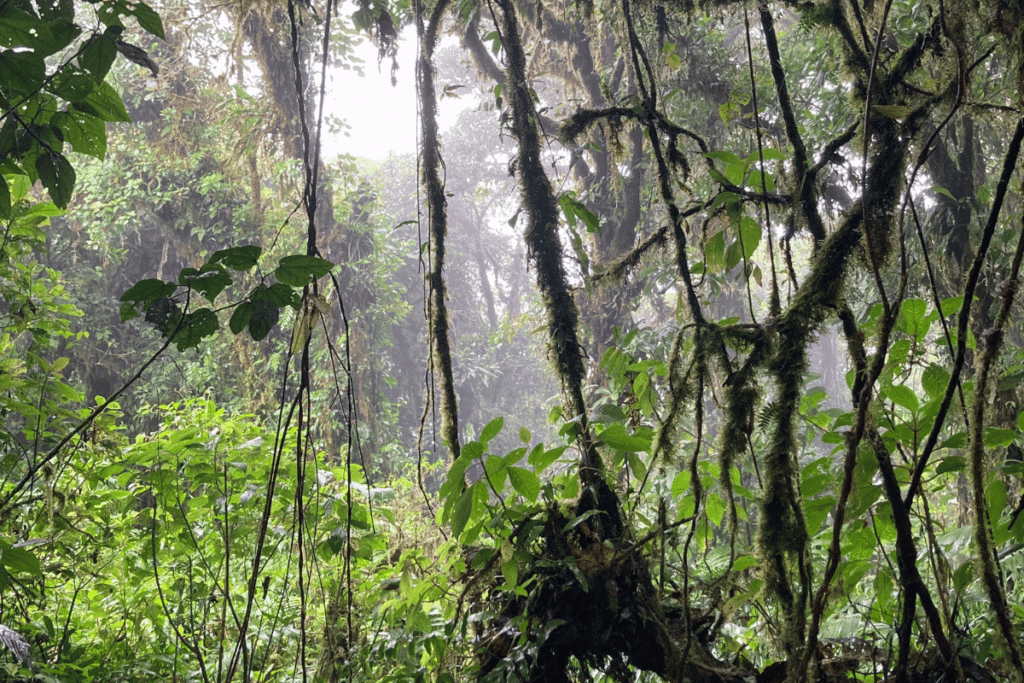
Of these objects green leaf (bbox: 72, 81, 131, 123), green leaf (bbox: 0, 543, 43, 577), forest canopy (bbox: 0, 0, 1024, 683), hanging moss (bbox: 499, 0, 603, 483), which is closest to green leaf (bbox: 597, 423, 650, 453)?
forest canopy (bbox: 0, 0, 1024, 683)

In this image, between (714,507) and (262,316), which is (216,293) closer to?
(262,316)

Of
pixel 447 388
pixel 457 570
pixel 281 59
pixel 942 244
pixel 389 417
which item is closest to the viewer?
pixel 457 570

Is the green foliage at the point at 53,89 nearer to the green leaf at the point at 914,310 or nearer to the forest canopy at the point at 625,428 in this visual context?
the forest canopy at the point at 625,428

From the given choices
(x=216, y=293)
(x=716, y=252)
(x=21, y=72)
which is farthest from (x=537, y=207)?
(x=21, y=72)

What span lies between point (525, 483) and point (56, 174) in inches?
38.1

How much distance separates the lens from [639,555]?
2.96 ft

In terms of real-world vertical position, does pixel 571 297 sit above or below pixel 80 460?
above

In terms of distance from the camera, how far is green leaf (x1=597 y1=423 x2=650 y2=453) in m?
0.90

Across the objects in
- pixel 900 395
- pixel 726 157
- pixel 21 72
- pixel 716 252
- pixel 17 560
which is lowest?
pixel 17 560

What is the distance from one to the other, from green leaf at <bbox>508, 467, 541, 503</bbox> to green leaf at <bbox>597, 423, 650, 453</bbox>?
0.12m

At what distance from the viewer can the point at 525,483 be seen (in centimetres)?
87

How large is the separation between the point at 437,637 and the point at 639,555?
0.46m

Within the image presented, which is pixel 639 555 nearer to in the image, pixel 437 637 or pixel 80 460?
pixel 437 637

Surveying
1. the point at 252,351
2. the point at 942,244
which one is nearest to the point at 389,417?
the point at 252,351
